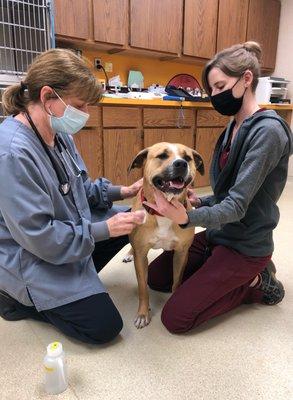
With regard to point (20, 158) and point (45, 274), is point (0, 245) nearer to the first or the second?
point (45, 274)

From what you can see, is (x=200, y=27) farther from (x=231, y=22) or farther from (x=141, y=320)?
(x=141, y=320)

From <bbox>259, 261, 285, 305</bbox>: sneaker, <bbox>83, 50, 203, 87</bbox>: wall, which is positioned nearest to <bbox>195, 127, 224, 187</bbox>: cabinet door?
<bbox>83, 50, 203, 87</bbox>: wall

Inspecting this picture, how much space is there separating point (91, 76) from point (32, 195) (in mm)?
503

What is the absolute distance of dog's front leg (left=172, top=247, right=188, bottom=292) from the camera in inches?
60.6

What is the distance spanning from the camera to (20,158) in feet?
3.48

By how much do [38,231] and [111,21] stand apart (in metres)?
2.82

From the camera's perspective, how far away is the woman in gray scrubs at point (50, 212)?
3.53 feet

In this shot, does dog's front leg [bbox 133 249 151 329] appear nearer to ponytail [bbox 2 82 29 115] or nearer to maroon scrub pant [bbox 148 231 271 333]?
maroon scrub pant [bbox 148 231 271 333]

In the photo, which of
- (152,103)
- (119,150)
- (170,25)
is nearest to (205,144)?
(152,103)

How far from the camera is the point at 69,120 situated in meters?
1.23

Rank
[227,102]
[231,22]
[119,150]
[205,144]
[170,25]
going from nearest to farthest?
[227,102] < [119,150] < [170,25] < [205,144] < [231,22]

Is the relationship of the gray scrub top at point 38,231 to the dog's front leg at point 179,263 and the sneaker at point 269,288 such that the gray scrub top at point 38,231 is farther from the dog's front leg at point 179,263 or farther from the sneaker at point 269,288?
the sneaker at point 269,288

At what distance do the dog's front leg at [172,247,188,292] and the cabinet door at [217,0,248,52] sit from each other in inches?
139

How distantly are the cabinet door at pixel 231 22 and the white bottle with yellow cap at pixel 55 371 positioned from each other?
13.7 feet
